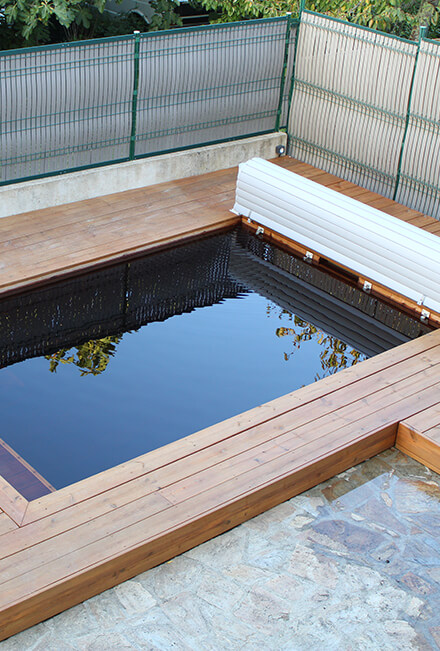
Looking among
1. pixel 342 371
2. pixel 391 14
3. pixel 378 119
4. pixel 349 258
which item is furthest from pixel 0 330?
pixel 391 14

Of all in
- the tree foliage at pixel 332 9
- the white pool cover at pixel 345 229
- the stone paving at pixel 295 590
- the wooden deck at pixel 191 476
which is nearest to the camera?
the stone paving at pixel 295 590

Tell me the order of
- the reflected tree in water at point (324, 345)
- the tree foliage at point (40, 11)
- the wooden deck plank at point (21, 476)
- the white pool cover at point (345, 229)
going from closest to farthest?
the wooden deck plank at point (21, 476) → the reflected tree in water at point (324, 345) → the white pool cover at point (345, 229) → the tree foliage at point (40, 11)

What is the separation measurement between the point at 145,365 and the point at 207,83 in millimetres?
4139

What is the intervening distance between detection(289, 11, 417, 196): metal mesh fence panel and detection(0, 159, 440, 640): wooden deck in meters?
3.02

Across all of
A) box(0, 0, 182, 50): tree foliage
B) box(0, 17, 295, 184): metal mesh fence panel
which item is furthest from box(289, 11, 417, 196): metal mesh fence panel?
box(0, 0, 182, 50): tree foliage

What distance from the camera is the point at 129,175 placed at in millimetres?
9109

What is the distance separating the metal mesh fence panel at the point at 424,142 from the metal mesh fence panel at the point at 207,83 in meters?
1.88

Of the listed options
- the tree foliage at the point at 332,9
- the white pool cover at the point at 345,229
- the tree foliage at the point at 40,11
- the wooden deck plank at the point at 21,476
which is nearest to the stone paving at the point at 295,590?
the wooden deck plank at the point at 21,476

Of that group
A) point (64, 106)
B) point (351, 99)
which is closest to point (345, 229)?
point (351, 99)

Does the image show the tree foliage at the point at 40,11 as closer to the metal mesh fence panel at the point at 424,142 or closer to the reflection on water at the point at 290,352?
the metal mesh fence panel at the point at 424,142

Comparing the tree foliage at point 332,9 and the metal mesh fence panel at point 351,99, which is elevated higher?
the tree foliage at point 332,9

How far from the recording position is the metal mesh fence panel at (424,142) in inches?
339

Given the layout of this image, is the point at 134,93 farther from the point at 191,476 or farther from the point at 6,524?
the point at 6,524

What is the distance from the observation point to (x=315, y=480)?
557cm
